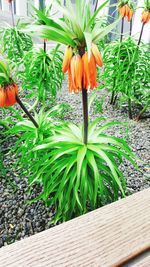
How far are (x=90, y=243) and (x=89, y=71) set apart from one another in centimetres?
45

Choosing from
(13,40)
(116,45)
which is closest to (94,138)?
(116,45)

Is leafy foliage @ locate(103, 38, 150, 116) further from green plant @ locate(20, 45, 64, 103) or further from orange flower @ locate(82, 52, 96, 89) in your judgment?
orange flower @ locate(82, 52, 96, 89)

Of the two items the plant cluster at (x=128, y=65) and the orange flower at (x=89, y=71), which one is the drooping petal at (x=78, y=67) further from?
the plant cluster at (x=128, y=65)

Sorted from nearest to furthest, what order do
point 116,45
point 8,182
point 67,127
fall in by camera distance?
1. point 67,127
2. point 8,182
3. point 116,45

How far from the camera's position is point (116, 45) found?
90.5 inches

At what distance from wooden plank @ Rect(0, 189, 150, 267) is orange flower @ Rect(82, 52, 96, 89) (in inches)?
14.5

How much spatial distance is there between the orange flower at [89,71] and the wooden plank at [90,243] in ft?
1.21

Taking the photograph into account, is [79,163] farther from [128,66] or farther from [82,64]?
[128,66]

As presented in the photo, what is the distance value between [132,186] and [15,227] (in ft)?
2.52

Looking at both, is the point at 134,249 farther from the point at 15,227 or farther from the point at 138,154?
the point at 138,154

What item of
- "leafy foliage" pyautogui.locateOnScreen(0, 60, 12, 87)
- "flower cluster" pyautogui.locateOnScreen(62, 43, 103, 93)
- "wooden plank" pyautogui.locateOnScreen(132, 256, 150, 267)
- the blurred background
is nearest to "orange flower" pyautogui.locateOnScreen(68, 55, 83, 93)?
"flower cluster" pyautogui.locateOnScreen(62, 43, 103, 93)

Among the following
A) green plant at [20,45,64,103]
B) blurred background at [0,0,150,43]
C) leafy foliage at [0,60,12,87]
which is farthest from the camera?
blurred background at [0,0,150,43]

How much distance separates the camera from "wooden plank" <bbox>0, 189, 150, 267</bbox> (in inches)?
18.1

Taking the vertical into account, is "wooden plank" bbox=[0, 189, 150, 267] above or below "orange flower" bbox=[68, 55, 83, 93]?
below
